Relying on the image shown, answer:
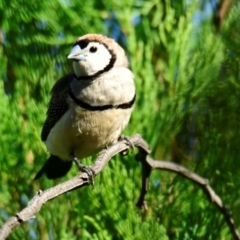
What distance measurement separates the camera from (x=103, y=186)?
1.61 m

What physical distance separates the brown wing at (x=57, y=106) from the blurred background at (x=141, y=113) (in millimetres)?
34

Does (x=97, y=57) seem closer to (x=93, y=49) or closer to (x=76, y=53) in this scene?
(x=93, y=49)

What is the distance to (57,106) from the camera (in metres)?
1.97

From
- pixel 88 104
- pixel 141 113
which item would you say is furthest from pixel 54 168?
pixel 141 113

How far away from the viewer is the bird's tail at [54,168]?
175 cm

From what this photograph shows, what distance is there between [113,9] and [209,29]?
0.22 metres

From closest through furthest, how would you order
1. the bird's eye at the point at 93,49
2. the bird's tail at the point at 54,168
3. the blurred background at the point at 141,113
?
the blurred background at the point at 141,113, the bird's tail at the point at 54,168, the bird's eye at the point at 93,49

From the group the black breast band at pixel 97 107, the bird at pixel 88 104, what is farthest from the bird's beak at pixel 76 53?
the black breast band at pixel 97 107

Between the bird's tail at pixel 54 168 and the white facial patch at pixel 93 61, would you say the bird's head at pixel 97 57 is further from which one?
the bird's tail at pixel 54 168

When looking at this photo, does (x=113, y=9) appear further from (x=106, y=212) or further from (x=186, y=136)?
(x=106, y=212)

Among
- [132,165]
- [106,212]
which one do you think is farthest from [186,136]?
[106,212]

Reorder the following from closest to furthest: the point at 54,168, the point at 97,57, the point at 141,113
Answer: the point at 141,113 < the point at 54,168 < the point at 97,57

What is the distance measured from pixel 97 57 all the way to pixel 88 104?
0.15 meters

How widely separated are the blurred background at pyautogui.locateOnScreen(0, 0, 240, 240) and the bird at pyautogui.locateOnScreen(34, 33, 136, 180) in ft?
0.11
